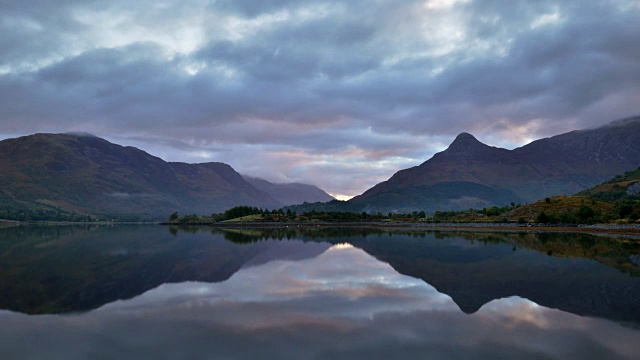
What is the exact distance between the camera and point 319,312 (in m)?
24.4

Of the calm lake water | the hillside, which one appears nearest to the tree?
the hillside

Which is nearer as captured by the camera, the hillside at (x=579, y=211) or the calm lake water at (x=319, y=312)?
the calm lake water at (x=319, y=312)

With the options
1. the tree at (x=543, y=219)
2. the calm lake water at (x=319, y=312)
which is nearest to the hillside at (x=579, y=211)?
the tree at (x=543, y=219)

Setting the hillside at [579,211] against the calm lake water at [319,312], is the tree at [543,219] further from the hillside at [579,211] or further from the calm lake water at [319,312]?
the calm lake water at [319,312]

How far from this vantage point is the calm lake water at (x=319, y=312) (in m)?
17.8

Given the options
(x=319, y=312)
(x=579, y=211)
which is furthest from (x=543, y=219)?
(x=319, y=312)

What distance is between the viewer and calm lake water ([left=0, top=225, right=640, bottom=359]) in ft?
58.3

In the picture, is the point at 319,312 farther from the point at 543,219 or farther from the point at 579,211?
the point at 579,211

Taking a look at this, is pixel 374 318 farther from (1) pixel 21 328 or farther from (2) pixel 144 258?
(2) pixel 144 258

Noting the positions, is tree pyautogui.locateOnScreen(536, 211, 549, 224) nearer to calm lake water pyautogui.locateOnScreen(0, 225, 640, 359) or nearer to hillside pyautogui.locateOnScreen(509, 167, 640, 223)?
hillside pyautogui.locateOnScreen(509, 167, 640, 223)

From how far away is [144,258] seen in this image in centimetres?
5544

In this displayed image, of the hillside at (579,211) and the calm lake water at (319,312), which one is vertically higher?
the hillside at (579,211)

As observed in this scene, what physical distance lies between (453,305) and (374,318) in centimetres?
677

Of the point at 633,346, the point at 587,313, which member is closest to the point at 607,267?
the point at 587,313
